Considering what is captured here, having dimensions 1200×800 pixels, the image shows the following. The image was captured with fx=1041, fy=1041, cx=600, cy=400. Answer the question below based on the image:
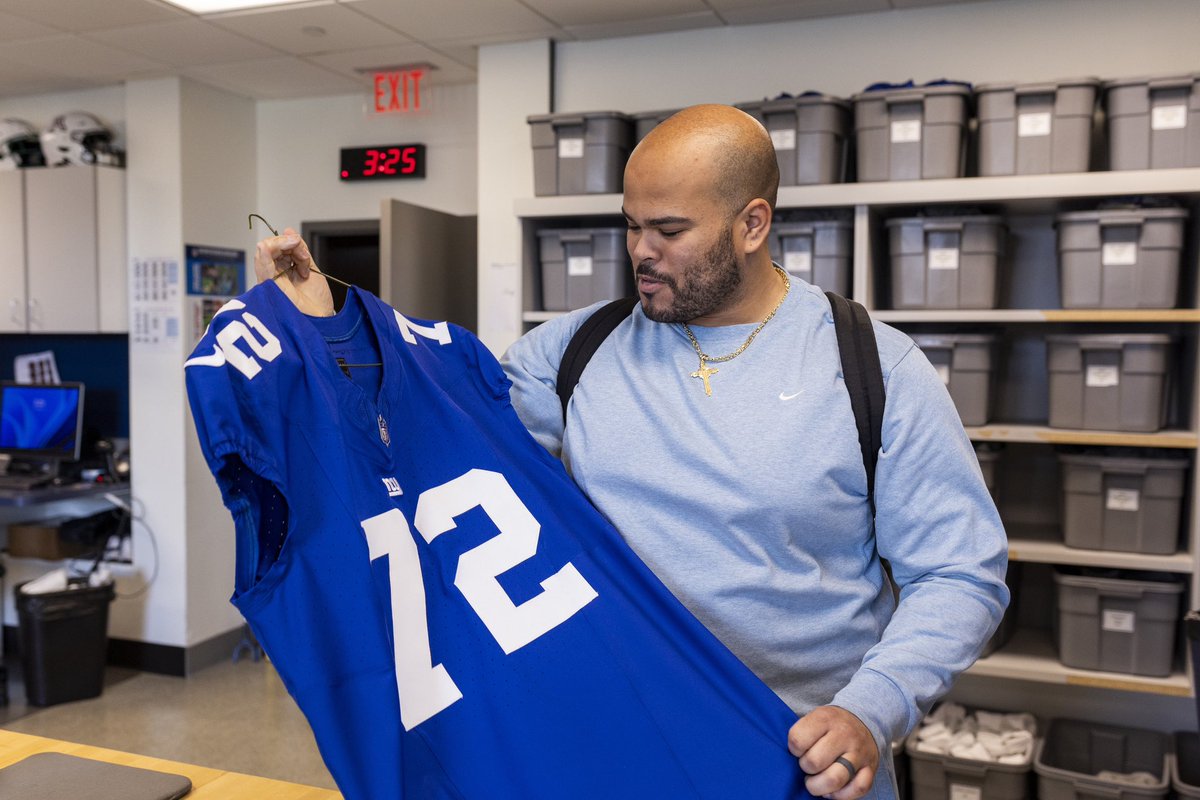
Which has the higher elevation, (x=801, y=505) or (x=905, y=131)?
(x=905, y=131)

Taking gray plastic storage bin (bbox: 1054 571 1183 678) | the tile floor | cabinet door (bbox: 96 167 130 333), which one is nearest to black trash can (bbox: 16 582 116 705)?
the tile floor

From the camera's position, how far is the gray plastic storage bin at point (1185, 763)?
117 inches

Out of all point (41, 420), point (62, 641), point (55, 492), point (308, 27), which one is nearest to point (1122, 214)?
point (308, 27)

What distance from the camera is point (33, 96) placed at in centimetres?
530

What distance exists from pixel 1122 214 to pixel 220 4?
306 cm


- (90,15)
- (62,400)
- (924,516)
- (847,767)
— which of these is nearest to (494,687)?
(847,767)

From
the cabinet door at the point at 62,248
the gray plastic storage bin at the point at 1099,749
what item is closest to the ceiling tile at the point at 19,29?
the cabinet door at the point at 62,248

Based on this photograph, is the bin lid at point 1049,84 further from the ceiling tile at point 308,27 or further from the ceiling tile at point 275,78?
the ceiling tile at point 275,78

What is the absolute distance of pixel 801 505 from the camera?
1404 millimetres

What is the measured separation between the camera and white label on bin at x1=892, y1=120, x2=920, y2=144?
3113mm

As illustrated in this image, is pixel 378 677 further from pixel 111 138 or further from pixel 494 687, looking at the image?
pixel 111 138

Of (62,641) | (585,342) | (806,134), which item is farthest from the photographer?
(62,641)

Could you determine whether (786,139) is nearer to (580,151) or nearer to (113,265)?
(580,151)

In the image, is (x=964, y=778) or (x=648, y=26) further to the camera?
(x=648, y=26)
